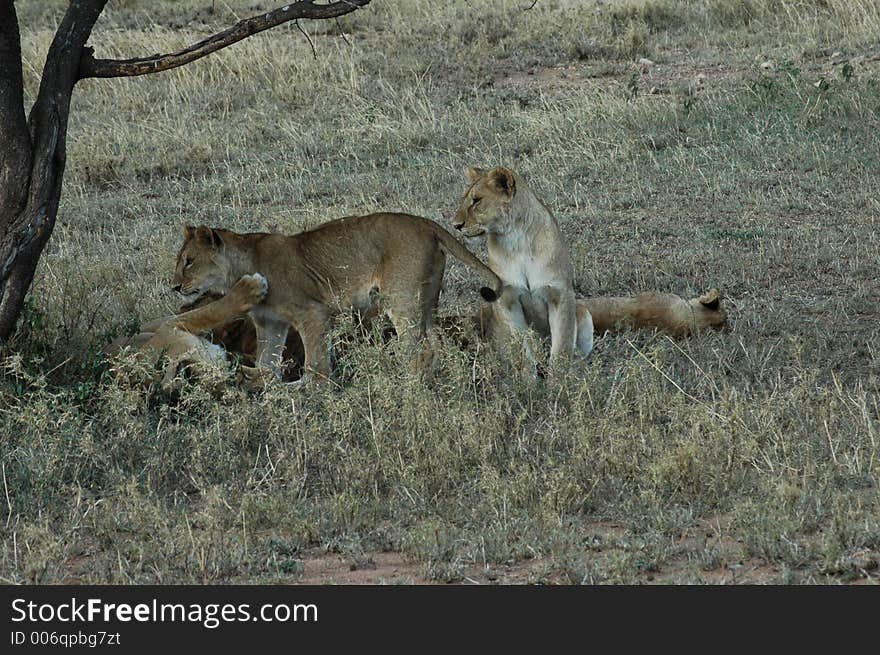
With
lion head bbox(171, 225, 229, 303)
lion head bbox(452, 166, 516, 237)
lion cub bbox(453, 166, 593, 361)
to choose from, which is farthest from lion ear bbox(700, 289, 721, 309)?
lion head bbox(171, 225, 229, 303)

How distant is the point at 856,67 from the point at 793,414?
9329 mm

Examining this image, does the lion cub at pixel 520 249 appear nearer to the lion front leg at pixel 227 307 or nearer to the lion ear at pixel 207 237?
the lion front leg at pixel 227 307

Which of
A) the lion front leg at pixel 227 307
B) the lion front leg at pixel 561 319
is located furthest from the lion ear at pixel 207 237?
the lion front leg at pixel 561 319

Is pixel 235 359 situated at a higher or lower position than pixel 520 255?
lower

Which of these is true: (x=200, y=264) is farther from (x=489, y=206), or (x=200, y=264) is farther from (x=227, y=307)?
(x=489, y=206)

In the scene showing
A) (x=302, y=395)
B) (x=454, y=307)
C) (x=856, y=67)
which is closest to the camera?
(x=302, y=395)

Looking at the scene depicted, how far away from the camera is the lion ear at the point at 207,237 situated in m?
7.39

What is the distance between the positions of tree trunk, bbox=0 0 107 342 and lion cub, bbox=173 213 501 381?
2.57 feet

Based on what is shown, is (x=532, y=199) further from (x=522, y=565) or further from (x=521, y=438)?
(x=522, y=565)

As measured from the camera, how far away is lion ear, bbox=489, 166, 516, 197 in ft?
25.6

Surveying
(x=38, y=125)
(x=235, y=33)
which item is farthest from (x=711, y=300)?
(x=38, y=125)

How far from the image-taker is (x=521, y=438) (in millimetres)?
6191

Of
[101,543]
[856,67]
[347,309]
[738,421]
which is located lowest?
[101,543]

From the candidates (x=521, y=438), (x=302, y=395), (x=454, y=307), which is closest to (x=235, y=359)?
(x=302, y=395)
